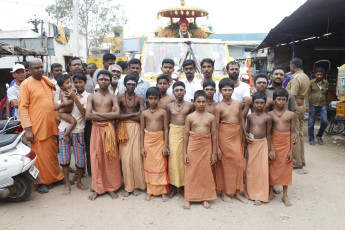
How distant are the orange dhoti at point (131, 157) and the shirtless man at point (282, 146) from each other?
1.70 meters

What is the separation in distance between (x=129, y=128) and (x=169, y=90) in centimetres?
83

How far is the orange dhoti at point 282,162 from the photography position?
344 cm

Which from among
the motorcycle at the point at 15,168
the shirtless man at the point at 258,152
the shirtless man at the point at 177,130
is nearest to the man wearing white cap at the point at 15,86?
the motorcycle at the point at 15,168

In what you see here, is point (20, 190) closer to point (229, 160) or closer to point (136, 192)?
point (136, 192)

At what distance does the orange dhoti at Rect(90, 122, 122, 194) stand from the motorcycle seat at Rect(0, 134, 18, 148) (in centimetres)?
97

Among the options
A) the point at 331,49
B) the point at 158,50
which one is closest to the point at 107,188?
the point at 158,50

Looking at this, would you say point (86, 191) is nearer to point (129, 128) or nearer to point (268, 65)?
point (129, 128)

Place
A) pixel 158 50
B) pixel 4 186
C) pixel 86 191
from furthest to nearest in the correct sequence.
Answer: pixel 158 50 < pixel 86 191 < pixel 4 186

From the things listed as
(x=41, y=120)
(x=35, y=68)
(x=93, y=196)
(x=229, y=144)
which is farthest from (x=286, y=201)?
(x=35, y=68)

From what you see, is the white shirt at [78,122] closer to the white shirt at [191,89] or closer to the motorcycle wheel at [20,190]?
the motorcycle wheel at [20,190]

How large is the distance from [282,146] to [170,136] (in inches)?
54.9

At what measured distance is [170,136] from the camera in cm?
356

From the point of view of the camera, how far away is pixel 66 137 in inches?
147

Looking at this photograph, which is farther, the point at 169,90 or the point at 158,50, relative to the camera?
the point at 158,50
